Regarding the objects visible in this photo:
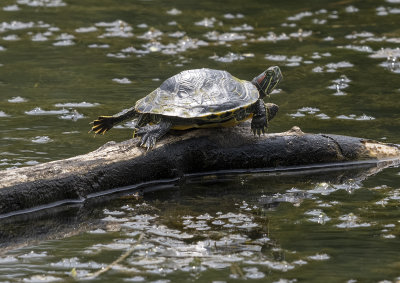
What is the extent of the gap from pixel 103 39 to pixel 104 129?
544 centimetres

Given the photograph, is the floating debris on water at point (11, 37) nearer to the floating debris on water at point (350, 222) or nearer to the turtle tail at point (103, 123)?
the turtle tail at point (103, 123)

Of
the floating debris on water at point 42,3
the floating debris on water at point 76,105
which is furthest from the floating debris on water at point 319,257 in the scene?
the floating debris on water at point 42,3

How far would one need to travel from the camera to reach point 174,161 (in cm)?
670

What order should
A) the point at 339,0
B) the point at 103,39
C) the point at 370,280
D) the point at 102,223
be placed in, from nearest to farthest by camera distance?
1. the point at 370,280
2. the point at 102,223
3. the point at 103,39
4. the point at 339,0

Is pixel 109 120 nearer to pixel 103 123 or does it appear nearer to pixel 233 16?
pixel 103 123

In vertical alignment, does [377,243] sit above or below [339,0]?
below

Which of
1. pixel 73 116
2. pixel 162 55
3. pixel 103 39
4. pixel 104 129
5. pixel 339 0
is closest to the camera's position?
pixel 104 129

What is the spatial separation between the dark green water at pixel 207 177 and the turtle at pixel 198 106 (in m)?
0.52

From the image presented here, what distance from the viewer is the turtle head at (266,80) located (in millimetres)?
7330

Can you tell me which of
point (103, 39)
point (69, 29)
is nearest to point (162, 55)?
point (103, 39)

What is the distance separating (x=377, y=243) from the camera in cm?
519

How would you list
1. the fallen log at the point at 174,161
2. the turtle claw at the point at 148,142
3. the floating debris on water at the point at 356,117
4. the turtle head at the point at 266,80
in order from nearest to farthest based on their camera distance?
the fallen log at the point at 174,161
the turtle claw at the point at 148,142
the turtle head at the point at 266,80
the floating debris on water at the point at 356,117

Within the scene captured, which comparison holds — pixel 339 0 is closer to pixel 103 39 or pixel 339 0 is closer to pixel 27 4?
pixel 103 39

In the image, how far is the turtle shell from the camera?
261 inches
